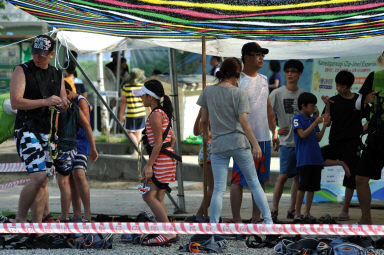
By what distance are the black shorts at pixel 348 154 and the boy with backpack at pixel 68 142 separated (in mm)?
2737

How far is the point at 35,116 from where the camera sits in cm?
612

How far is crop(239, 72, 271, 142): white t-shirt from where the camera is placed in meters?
6.82

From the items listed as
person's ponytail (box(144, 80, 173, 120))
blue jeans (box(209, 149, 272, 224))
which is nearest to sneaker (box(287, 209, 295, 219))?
blue jeans (box(209, 149, 272, 224))

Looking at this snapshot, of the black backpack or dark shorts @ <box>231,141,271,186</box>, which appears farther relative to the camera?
dark shorts @ <box>231,141,271,186</box>

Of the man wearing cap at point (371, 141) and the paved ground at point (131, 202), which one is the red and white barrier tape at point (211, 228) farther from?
the paved ground at point (131, 202)

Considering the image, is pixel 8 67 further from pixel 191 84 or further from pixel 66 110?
pixel 191 84

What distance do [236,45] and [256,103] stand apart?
1323 millimetres

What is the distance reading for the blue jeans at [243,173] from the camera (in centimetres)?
609

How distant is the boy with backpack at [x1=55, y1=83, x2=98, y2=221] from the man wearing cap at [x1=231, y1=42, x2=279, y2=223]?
1474 mm

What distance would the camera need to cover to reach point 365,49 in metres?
7.75

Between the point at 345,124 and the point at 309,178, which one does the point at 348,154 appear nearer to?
the point at 345,124

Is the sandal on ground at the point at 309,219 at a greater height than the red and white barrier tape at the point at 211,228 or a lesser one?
lesser

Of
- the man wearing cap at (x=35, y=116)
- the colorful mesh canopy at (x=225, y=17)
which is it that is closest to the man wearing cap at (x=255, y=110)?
the colorful mesh canopy at (x=225, y=17)

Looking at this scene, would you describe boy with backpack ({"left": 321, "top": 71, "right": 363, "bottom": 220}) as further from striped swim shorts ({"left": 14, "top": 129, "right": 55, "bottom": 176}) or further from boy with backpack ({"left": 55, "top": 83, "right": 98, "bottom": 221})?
striped swim shorts ({"left": 14, "top": 129, "right": 55, "bottom": 176})
